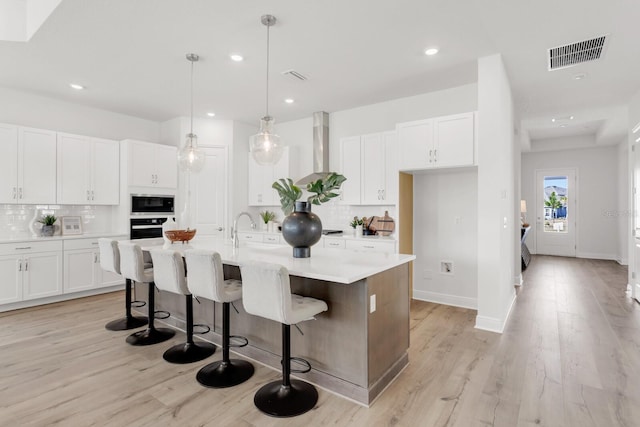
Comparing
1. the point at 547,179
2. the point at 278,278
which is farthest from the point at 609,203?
the point at 278,278

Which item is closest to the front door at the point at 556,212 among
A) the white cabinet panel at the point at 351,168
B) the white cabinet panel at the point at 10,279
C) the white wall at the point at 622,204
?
the white wall at the point at 622,204

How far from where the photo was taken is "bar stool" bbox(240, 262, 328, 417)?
79.7 inches

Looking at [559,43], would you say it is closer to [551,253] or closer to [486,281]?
[486,281]

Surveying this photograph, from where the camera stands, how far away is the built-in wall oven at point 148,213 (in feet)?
17.4

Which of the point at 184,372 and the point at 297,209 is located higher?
the point at 297,209

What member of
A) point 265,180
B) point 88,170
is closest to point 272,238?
point 265,180

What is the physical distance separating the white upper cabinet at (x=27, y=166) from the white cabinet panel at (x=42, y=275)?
0.78 metres

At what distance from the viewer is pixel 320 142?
5422 mm

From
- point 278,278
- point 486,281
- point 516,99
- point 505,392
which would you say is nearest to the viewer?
point 278,278

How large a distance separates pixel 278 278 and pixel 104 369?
6.15ft

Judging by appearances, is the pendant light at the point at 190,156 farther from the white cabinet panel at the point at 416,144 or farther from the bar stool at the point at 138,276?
the white cabinet panel at the point at 416,144

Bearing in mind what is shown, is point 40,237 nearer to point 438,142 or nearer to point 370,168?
point 370,168

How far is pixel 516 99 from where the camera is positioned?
16.2 ft

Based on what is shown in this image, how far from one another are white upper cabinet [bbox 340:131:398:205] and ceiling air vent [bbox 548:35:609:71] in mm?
1877
